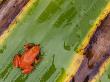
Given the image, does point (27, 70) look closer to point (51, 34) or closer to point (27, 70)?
point (27, 70)

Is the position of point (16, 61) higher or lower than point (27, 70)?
higher

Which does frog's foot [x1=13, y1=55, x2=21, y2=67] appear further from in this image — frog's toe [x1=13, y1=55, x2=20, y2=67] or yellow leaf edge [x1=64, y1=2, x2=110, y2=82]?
yellow leaf edge [x1=64, y1=2, x2=110, y2=82]

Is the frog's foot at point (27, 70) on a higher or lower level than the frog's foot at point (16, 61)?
lower

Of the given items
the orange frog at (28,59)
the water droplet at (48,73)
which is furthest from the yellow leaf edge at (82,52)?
the orange frog at (28,59)

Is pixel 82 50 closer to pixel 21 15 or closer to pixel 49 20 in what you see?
pixel 49 20

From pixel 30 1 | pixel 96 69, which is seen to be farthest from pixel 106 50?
pixel 30 1

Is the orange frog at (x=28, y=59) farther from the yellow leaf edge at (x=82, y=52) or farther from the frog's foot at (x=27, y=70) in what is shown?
the yellow leaf edge at (x=82, y=52)

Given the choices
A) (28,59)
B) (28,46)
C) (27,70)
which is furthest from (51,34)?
(27,70)

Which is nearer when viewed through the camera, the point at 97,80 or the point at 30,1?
the point at 97,80
